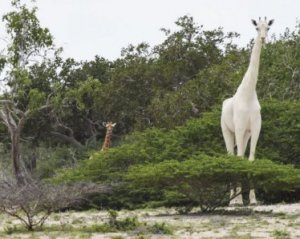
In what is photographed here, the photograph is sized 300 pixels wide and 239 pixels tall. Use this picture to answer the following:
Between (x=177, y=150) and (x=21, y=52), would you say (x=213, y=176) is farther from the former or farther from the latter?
(x=21, y=52)

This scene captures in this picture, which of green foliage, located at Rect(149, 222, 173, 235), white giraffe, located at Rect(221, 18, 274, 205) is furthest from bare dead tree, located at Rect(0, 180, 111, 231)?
white giraffe, located at Rect(221, 18, 274, 205)

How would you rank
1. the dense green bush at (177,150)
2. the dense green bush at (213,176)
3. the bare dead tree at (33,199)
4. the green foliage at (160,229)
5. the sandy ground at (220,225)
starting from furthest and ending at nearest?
1. the dense green bush at (177,150)
2. the dense green bush at (213,176)
3. the bare dead tree at (33,199)
4. the green foliage at (160,229)
5. the sandy ground at (220,225)

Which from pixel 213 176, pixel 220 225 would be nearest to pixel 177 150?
pixel 213 176

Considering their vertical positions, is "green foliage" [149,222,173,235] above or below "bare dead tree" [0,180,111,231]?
below

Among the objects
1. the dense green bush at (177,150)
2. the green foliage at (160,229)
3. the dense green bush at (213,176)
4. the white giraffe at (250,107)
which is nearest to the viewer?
the green foliage at (160,229)

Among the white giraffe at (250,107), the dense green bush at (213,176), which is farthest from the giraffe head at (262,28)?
the dense green bush at (213,176)

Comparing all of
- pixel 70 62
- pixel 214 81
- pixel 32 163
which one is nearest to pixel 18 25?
pixel 214 81

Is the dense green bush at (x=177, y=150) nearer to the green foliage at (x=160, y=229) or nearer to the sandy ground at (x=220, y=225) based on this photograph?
the sandy ground at (x=220, y=225)

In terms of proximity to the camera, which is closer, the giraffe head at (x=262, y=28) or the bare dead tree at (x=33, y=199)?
the bare dead tree at (x=33, y=199)

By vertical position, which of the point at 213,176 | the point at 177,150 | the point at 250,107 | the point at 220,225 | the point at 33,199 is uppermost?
the point at 250,107

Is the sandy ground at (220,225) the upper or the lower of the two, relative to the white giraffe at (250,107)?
lower

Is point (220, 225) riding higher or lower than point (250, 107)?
lower

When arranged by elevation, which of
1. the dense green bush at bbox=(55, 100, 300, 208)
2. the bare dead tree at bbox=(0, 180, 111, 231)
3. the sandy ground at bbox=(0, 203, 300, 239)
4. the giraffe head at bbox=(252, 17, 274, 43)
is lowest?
the sandy ground at bbox=(0, 203, 300, 239)

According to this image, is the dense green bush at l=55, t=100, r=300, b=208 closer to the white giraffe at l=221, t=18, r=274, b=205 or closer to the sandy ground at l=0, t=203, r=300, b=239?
the white giraffe at l=221, t=18, r=274, b=205
